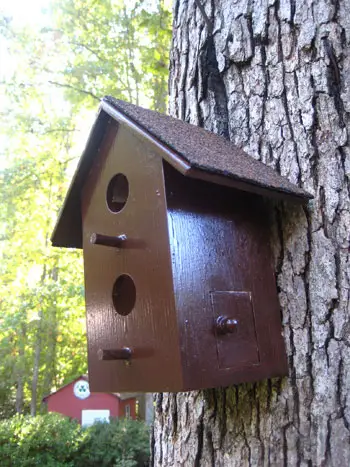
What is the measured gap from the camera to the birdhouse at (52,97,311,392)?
1103mm

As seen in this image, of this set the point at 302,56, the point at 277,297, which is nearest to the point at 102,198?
the point at 277,297

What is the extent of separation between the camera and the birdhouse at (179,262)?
110 centimetres

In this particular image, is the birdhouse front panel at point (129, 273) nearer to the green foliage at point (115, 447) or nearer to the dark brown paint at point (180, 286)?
the dark brown paint at point (180, 286)

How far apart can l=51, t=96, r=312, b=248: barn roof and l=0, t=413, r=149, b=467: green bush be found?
245 inches

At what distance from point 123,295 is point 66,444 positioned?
6455 millimetres

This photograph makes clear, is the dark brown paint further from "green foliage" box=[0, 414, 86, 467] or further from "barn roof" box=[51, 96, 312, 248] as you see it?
"green foliage" box=[0, 414, 86, 467]

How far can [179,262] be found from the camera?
1.13m

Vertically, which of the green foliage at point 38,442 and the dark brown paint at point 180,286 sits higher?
→ the dark brown paint at point 180,286

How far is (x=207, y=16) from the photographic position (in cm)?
178

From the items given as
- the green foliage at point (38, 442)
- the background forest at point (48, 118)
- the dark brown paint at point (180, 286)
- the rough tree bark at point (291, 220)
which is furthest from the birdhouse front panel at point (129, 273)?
the green foliage at point (38, 442)

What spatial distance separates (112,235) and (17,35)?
30.7ft

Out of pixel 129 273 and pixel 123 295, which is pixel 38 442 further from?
pixel 129 273

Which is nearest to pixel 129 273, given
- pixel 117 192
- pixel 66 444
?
pixel 117 192

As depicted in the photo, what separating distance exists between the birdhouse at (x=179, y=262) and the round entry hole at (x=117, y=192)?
1 centimetres
